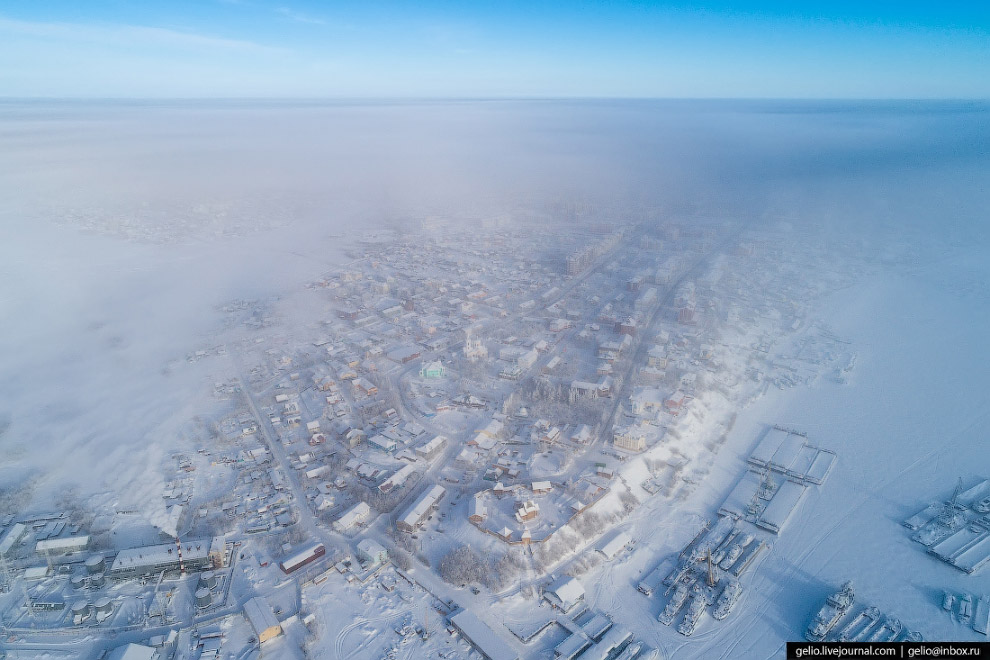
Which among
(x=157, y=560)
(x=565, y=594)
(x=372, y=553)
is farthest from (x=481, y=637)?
(x=157, y=560)

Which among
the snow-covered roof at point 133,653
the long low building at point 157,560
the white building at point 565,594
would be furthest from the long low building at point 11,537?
the white building at point 565,594

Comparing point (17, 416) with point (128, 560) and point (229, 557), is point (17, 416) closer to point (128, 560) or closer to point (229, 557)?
point (128, 560)

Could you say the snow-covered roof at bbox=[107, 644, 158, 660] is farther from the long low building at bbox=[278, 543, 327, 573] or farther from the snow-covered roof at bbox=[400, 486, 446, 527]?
the snow-covered roof at bbox=[400, 486, 446, 527]

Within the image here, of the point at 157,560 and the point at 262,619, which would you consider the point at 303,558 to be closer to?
the point at 262,619

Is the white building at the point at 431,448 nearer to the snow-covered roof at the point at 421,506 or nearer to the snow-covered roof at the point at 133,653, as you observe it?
the snow-covered roof at the point at 421,506

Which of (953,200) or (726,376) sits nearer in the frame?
(726,376)

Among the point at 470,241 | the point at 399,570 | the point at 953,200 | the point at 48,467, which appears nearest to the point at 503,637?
the point at 399,570

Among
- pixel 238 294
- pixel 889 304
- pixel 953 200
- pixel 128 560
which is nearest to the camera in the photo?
pixel 128 560

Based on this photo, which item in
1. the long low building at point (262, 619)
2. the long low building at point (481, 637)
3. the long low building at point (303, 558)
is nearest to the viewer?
the long low building at point (481, 637)
